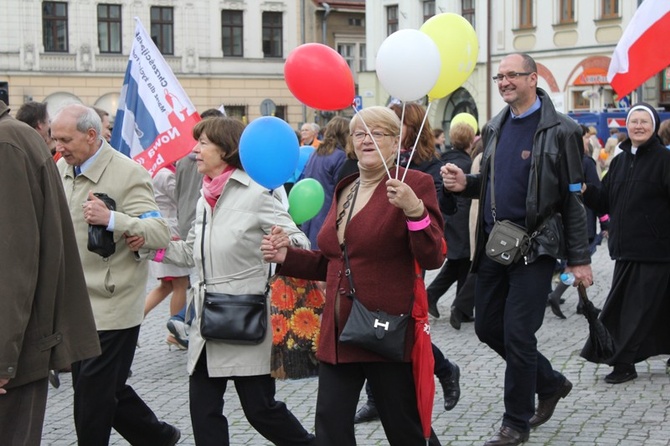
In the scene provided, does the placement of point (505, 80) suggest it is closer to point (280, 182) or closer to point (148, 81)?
point (280, 182)

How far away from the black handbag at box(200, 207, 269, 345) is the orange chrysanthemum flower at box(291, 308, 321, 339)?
147mm

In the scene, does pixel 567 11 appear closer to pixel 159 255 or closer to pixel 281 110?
pixel 281 110

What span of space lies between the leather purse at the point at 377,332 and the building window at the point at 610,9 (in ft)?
99.4

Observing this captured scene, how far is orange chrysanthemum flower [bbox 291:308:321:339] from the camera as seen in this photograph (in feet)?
16.9

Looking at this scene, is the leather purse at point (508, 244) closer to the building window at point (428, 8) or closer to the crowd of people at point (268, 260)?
the crowd of people at point (268, 260)

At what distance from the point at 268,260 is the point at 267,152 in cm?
50

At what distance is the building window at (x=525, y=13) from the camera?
3625cm

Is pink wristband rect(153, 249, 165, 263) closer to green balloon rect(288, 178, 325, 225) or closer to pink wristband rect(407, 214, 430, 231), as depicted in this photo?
green balloon rect(288, 178, 325, 225)

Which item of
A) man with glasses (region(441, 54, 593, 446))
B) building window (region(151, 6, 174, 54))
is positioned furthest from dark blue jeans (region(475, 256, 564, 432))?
building window (region(151, 6, 174, 54))

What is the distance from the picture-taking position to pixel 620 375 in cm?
750

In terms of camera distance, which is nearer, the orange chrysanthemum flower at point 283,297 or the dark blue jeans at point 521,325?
the orange chrysanthemum flower at point 283,297

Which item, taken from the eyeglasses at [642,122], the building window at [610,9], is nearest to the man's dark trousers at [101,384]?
the eyeglasses at [642,122]

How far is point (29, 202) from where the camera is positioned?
11.9 feet

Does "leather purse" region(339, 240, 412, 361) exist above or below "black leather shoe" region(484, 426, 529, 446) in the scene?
above
